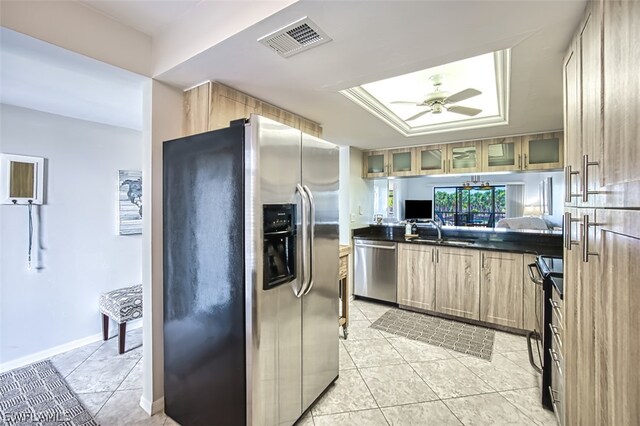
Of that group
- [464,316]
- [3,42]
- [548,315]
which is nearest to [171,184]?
[3,42]

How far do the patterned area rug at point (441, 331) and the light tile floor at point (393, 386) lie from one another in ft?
0.35

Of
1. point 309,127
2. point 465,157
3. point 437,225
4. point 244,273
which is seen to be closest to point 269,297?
point 244,273

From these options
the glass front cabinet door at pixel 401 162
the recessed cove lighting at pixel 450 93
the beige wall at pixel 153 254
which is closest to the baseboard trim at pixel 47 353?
the beige wall at pixel 153 254

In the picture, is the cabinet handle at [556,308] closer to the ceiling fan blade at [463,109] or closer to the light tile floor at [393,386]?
the light tile floor at [393,386]

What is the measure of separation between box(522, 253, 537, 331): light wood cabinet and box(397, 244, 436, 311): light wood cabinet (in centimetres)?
92

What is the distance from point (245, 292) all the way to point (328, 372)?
1100 mm

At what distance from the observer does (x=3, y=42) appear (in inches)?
55.6

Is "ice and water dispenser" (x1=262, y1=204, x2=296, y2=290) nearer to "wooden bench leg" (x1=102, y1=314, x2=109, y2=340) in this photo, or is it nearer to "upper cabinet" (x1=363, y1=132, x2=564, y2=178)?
"wooden bench leg" (x1=102, y1=314, x2=109, y2=340)

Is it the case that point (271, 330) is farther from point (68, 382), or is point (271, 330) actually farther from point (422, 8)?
point (68, 382)

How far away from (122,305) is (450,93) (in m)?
3.64

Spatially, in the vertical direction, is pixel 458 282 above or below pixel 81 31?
below

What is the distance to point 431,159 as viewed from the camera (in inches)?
153

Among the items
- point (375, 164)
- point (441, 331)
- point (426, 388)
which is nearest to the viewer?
point (426, 388)

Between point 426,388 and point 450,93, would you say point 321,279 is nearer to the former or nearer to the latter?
point 426,388
